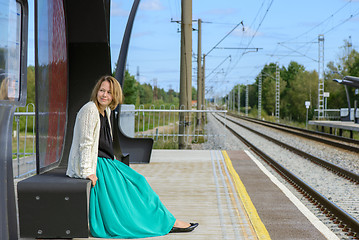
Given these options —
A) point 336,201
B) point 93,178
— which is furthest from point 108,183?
point 336,201

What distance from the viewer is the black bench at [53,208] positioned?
145 inches

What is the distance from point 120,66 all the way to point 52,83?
337 centimetres

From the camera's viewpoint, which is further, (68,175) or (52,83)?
(52,83)

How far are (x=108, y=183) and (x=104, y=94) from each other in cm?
78

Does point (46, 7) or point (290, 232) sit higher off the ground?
point (46, 7)

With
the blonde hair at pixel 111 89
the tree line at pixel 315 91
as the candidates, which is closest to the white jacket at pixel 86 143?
the blonde hair at pixel 111 89

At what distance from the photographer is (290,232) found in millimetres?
4500

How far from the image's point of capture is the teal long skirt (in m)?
4.01

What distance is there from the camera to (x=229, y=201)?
5766mm

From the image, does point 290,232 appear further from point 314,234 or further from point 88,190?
point 88,190

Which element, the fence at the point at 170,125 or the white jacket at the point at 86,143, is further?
the fence at the point at 170,125

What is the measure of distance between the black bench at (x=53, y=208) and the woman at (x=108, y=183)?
0.22m

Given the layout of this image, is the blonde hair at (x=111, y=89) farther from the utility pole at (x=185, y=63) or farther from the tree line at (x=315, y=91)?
the tree line at (x=315, y=91)

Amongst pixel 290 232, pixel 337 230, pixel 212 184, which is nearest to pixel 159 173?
pixel 212 184
